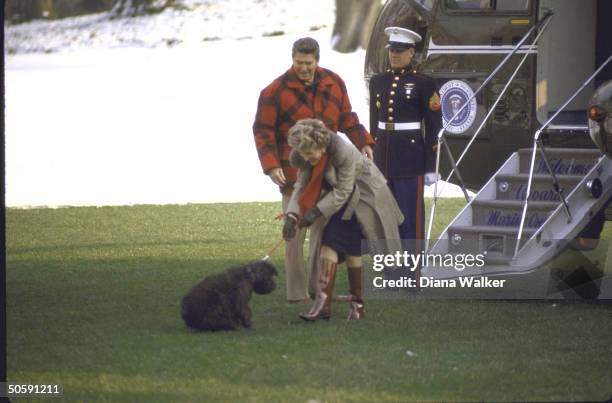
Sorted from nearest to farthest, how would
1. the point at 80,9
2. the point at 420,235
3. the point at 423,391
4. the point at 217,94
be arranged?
the point at 423,391 → the point at 420,235 → the point at 217,94 → the point at 80,9

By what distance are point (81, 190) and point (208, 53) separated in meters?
16.6

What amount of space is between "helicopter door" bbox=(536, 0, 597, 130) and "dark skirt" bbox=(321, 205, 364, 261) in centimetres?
226

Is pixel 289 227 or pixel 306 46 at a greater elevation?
pixel 306 46

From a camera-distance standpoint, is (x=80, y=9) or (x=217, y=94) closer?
(x=217, y=94)

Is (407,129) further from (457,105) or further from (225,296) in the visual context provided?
(225,296)

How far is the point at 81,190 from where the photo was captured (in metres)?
16.0

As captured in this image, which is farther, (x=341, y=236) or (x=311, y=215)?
(x=341, y=236)

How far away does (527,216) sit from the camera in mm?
8906

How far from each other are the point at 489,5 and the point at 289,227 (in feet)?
10.9

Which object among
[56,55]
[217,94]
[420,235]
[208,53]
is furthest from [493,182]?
[56,55]

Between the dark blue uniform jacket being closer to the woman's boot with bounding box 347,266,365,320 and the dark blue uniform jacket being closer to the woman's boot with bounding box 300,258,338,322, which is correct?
the woman's boot with bounding box 347,266,365,320

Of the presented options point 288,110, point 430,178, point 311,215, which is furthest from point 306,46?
point 430,178

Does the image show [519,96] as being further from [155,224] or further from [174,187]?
[174,187]

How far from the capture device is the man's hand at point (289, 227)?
25.2ft
